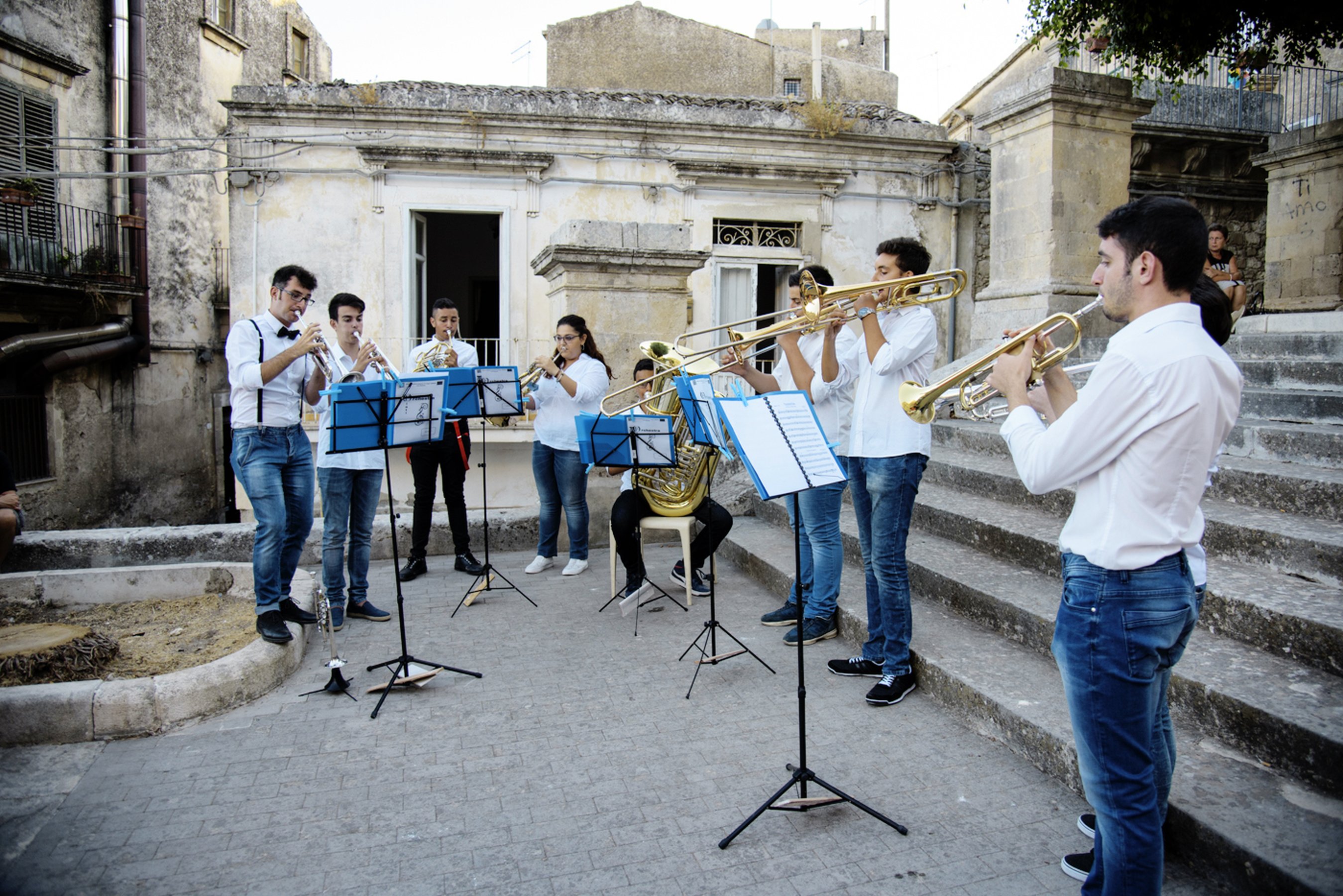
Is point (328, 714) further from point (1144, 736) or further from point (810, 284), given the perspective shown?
point (1144, 736)

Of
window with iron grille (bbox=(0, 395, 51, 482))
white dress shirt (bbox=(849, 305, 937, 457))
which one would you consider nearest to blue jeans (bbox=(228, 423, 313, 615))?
white dress shirt (bbox=(849, 305, 937, 457))

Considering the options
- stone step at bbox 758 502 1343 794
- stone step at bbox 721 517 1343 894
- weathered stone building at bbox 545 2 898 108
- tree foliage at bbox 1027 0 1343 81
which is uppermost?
weathered stone building at bbox 545 2 898 108

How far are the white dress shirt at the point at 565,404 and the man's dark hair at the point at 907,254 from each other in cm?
266

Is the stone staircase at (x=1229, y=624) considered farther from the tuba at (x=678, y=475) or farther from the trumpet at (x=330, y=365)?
the trumpet at (x=330, y=365)

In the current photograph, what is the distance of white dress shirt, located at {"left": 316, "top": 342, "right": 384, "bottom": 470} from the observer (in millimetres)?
4758

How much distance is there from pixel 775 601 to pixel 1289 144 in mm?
7191

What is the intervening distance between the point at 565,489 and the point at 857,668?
110 inches

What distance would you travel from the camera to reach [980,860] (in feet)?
8.86

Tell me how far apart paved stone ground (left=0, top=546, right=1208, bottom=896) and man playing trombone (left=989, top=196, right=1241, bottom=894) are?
710 millimetres

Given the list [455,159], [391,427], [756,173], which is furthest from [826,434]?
[455,159]

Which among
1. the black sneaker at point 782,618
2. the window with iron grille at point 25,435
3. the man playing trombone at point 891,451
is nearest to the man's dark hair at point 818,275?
the man playing trombone at point 891,451

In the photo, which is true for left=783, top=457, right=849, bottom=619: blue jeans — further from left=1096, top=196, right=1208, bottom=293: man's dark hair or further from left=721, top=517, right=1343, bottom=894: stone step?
left=1096, top=196, right=1208, bottom=293: man's dark hair

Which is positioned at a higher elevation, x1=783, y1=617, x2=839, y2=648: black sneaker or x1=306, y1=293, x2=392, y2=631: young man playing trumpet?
x1=306, y1=293, x2=392, y2=631: young man playing trumpet

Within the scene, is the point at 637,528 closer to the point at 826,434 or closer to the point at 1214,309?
the point at 826,434
